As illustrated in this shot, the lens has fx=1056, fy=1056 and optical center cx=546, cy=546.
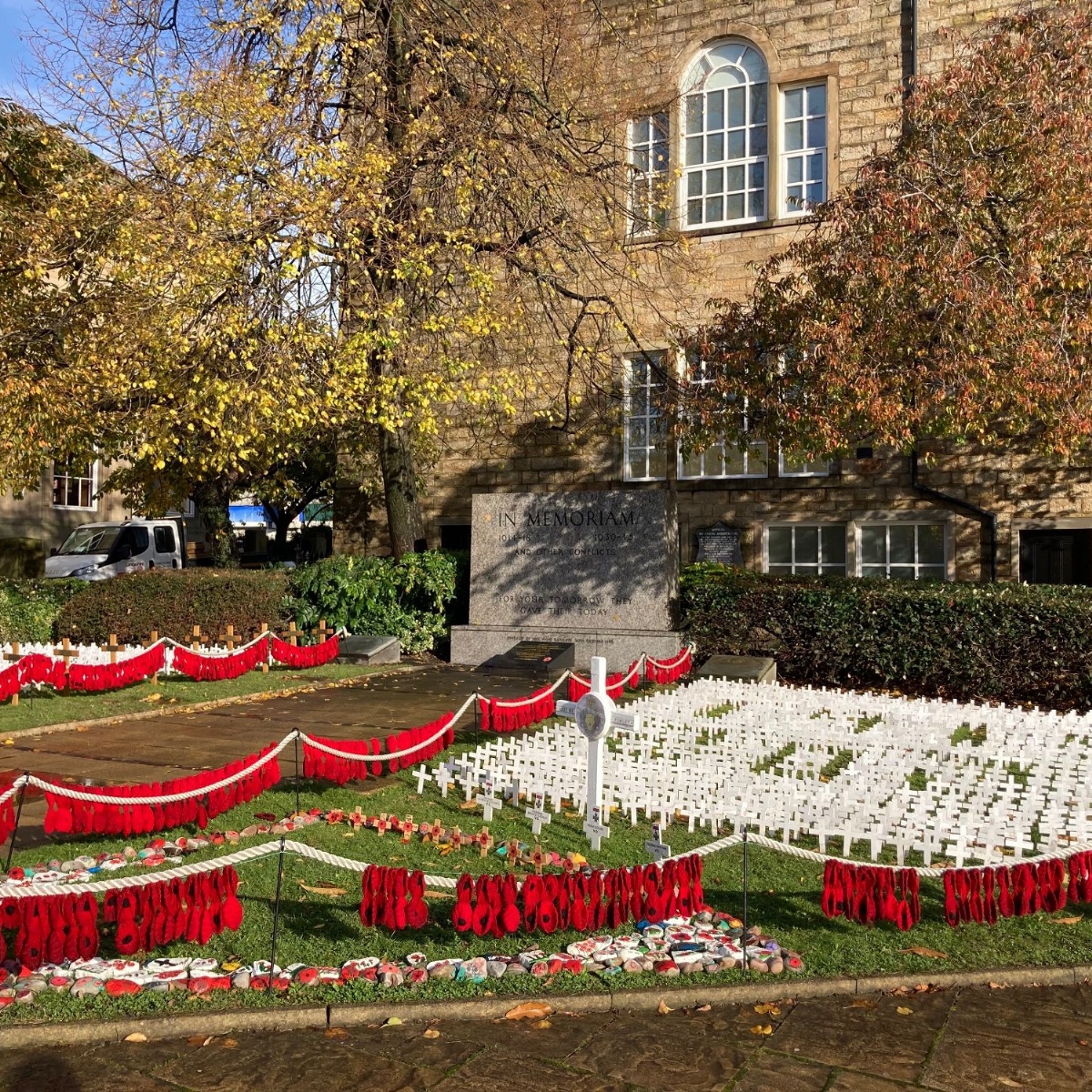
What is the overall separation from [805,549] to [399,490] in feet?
24.7

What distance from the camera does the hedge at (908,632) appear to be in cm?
1234

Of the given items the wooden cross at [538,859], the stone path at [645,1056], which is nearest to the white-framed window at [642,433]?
the wooden cross at [538,859]

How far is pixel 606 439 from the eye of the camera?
2048 cm

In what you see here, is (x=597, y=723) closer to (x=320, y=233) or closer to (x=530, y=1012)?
(x=530, y=1012)

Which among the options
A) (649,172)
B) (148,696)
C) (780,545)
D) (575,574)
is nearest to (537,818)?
(148,696)

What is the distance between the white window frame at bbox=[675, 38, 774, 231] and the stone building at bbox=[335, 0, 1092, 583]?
0.11ft

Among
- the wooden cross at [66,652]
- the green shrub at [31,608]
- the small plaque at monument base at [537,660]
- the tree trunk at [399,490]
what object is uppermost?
the tree trunk at [399,490]

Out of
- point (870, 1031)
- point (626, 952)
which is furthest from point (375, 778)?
point (870, 1031)

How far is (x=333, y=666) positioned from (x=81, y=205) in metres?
7.13

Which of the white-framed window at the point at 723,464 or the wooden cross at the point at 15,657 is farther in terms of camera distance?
the white-framed window at the point at 723,464

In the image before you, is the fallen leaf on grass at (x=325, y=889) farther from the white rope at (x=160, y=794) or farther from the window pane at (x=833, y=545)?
the window pane at (x=833, y=545)

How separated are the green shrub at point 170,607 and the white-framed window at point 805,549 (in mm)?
9032

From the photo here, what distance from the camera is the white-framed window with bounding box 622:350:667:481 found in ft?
65.9

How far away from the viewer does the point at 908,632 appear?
43.5ft
